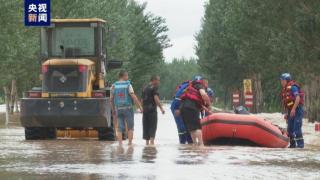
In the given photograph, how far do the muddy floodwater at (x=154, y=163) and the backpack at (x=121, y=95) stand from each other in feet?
3.86

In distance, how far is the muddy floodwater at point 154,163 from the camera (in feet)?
39.2

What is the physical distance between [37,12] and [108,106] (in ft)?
52.8

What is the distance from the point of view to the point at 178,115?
19.7 meters

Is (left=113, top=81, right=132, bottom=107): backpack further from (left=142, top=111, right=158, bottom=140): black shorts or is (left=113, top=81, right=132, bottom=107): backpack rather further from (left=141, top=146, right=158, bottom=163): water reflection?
(left=141, top=146, right=158, bottom=163): water reflection

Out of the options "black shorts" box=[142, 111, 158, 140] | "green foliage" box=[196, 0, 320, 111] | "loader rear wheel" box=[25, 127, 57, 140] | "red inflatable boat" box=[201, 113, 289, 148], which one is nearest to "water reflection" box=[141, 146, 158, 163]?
"black shorts" box=[142, 111, 158, 140]

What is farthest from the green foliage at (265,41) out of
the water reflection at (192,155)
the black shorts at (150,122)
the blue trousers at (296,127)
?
the water reflection at (192,155)

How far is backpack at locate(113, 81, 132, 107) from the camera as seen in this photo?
61.4 ft

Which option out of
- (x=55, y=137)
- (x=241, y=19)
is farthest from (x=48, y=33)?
(x=241, y=19)

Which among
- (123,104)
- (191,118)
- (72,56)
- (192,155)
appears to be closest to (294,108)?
(191,118)

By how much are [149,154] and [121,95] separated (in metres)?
3.35

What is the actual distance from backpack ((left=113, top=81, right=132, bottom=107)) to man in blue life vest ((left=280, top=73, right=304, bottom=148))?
375 centimetres

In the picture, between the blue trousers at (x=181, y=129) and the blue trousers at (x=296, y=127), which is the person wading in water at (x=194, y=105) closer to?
the blue trousers at (x=181, y=129)

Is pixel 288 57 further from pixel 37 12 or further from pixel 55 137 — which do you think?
pixel 55 137

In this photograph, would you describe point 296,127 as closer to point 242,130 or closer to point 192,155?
point 242,130
